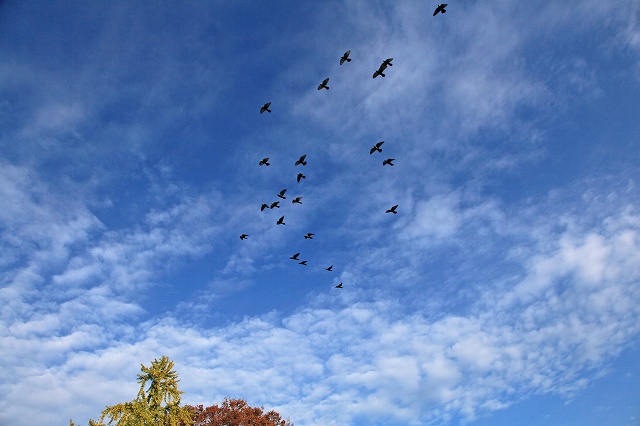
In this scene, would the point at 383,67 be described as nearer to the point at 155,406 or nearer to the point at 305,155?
the point at 305,155

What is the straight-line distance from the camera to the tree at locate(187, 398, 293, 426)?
117 feet

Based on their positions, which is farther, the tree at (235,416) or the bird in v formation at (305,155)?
the tree at (235,416)

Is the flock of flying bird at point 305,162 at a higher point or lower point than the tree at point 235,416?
higher

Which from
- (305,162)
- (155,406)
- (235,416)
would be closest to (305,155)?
(305,162)

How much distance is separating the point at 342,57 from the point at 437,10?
4.76m

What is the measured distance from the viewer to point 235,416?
35875 mm

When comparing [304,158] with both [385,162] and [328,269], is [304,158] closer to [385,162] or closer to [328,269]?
[385,162]

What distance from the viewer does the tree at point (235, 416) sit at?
3572 centimetres

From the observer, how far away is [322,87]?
18953 millimetres

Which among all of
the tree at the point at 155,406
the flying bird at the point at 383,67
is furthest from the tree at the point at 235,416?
the flying bird at the point at 383,67

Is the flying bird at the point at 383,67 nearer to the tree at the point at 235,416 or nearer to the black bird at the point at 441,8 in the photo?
the black bird at the point at 441,8

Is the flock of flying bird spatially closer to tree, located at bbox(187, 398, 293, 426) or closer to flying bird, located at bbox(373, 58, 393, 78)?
flying bird, located at bbox(373, 58, 393, 78)

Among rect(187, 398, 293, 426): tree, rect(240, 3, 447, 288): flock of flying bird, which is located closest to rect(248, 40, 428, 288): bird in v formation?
rect(240, 3, 447, 288): flock of flying bird

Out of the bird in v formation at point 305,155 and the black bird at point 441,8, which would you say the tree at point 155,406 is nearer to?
the bird in v formation at point 305,155
